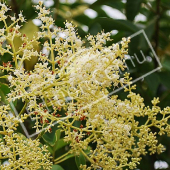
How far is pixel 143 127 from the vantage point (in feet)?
4.81

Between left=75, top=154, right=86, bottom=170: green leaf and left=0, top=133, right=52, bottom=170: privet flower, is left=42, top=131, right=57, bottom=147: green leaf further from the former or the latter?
left=0, top=133, right=52, bottom=170: privet flower

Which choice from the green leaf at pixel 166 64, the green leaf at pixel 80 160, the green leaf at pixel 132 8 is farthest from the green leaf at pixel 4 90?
the green leaf at pixel 132 8

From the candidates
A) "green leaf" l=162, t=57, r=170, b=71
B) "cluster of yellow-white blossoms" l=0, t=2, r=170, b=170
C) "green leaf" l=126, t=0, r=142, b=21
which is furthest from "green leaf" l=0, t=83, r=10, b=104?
"green leaf" l=126, t=0, r=142, b=21

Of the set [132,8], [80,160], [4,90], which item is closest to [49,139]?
[80,160]

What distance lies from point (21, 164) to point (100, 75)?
0.42 m

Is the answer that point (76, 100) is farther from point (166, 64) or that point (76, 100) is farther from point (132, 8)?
point (132, 8)

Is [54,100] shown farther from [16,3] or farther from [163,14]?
[163,14]

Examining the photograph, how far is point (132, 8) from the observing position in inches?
101

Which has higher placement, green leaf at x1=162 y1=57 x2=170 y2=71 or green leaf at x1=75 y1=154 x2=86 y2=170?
green leaf at x1=162 y1=57 x2=170 y2=71

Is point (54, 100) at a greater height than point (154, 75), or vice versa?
point (54, 100)

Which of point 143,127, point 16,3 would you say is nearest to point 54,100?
point 143,127

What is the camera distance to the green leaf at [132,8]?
8.36ft

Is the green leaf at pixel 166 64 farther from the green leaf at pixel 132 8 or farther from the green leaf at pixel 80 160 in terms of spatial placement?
the green leaf at pixel 80 160

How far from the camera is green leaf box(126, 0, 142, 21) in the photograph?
8.36 ft
